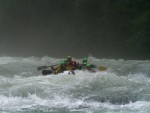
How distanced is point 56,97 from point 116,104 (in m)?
1.98

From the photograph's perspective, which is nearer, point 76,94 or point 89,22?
point 76,94

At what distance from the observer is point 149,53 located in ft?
82.4

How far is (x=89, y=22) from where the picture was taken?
104 feet

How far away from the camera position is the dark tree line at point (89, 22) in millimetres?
26269

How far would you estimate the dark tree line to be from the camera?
86.2 ft

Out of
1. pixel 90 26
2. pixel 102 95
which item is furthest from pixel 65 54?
pixel 102 95

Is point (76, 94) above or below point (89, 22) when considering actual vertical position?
below

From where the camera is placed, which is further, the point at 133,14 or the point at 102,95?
the point at 133,14

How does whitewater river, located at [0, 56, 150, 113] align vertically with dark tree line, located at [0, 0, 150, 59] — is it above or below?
below

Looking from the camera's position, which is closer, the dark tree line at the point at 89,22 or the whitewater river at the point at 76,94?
the whitewater river at the point at 76,94

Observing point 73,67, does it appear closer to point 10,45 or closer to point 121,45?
point 121,45

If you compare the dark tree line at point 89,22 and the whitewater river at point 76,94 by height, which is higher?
the dark tree line at point 89,22

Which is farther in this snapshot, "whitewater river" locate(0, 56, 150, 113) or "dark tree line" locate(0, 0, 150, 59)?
"dark tree line" locate(0, 0, 150, 59)

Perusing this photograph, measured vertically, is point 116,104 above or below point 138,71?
below
